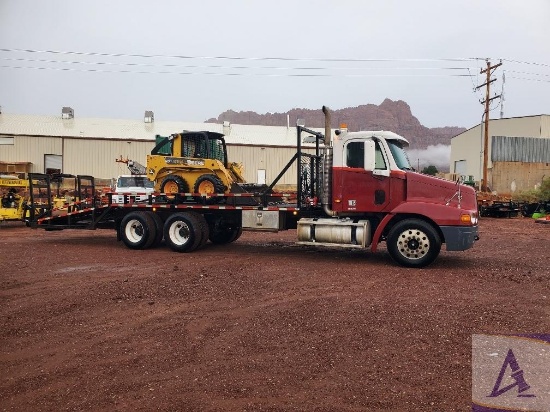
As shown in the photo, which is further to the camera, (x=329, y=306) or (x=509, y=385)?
(x=329, y=306)

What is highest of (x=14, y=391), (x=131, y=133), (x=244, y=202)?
(x=131, y=133)

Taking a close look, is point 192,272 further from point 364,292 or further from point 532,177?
point 532,177

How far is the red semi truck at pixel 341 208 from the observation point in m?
9.35

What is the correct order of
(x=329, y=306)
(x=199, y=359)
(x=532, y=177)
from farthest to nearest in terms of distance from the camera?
1. (x=532, y=177)
2. (x=329, y=306)
3. (x=199, y=359)

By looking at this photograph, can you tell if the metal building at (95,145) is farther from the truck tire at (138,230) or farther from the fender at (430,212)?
the fender at (430,212)

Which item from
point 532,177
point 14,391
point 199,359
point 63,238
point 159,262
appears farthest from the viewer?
point 532,177

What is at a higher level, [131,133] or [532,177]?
[131,133]

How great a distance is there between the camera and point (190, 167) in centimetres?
1173

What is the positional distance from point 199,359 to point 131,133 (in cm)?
3996

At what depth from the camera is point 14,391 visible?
3.78 m

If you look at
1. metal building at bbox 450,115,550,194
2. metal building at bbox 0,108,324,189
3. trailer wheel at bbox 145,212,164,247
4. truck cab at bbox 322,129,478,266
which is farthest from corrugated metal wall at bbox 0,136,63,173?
truck cab at bbox 322,129,478,266

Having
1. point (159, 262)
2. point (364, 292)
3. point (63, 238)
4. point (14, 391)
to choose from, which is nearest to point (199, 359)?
point (14, 391)

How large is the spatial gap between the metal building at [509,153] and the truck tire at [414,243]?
1054 inches

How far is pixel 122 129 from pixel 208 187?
33.6 metres
